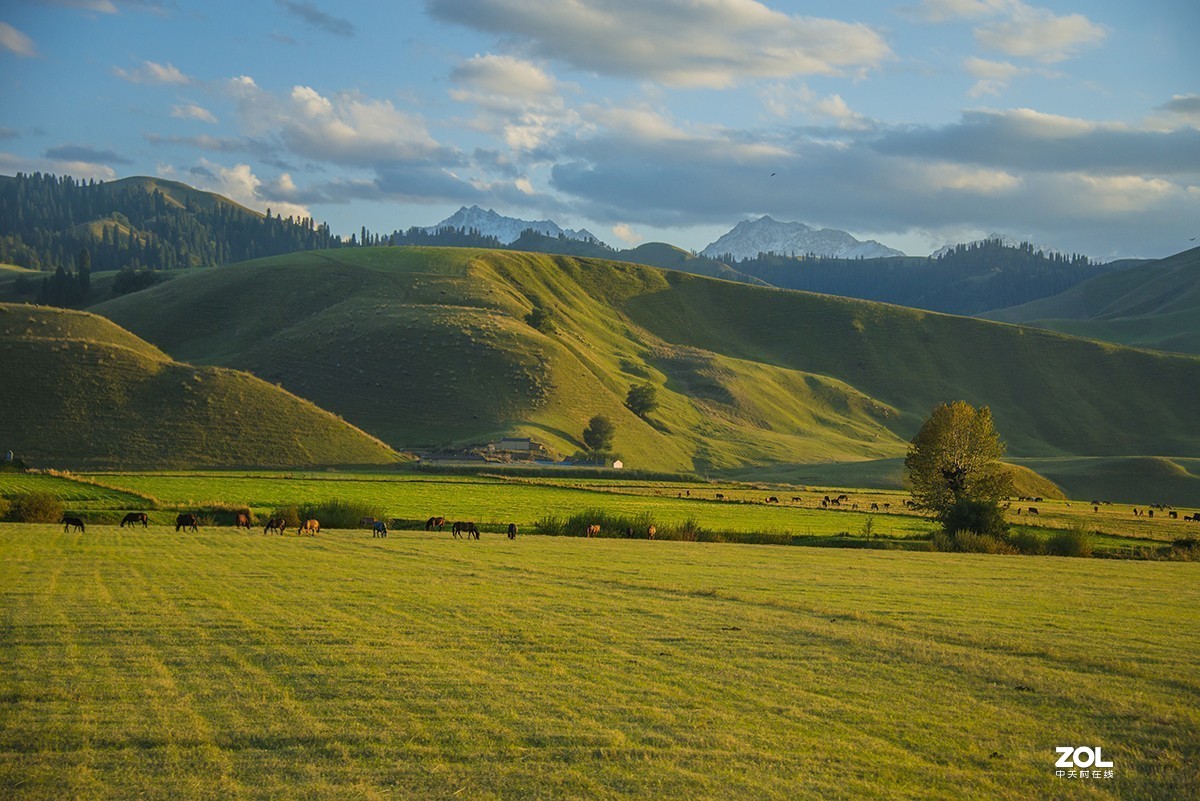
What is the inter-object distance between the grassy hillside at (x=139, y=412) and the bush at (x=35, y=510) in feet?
136

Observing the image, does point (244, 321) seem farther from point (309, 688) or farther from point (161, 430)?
point (309, 688)

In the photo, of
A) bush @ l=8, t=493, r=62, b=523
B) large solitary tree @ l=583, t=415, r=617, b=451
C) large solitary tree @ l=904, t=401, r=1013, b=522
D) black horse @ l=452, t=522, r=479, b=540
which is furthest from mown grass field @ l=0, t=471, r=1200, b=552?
large solitary tree @ l=583, t=415, r=617, b=451

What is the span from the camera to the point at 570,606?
873 inches

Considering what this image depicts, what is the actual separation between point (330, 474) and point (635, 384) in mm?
91371

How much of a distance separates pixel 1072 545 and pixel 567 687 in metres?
41.7

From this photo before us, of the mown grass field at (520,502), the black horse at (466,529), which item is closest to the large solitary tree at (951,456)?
the mown grass field at (520,502)

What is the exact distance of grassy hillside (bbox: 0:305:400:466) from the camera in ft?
292

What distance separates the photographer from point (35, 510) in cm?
4581

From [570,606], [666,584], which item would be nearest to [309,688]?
[570,606]

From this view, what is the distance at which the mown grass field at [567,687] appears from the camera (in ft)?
35.8

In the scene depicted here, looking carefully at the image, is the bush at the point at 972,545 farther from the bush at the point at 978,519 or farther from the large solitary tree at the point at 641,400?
the large solitary tree at the point at 641,400

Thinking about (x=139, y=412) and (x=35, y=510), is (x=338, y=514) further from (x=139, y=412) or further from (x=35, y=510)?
(x=139, y=412)

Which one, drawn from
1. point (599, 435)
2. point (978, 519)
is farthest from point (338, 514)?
point (599, 435)

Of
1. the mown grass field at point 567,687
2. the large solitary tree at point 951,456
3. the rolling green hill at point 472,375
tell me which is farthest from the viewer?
the rolling green hill at point 472,375
